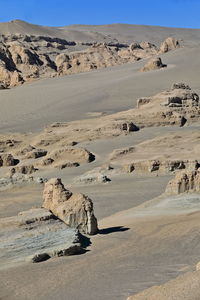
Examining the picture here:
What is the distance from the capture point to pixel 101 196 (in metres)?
11.3

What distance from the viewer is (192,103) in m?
20.8

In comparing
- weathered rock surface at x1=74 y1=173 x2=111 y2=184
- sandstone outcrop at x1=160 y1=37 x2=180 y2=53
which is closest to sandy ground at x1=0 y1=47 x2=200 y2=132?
sandstone outcrop at x1=160 y1=37 x2=180 y2=53

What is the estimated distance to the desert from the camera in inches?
226

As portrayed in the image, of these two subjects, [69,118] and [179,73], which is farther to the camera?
[179,73]

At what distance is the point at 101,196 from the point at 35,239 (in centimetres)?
477

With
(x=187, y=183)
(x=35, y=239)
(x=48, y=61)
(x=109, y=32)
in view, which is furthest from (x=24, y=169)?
(x=109, y=32)

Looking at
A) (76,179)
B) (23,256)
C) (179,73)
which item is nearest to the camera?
(23,256)

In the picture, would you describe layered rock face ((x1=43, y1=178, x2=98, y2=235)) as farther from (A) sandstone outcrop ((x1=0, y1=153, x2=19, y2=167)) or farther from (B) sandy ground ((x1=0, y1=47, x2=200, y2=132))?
(B) sandy ground ((x1=0, y1=47, x2=200, y2=132))

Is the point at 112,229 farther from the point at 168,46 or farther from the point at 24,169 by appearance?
the point at 168,46

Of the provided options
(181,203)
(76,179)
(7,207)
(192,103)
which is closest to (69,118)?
(192,103)

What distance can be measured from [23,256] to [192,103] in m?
15.4

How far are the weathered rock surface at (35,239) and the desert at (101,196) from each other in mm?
13

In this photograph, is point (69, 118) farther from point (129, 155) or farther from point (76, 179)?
point (76, 179)

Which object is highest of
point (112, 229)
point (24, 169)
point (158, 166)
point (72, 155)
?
point (72, 155)
